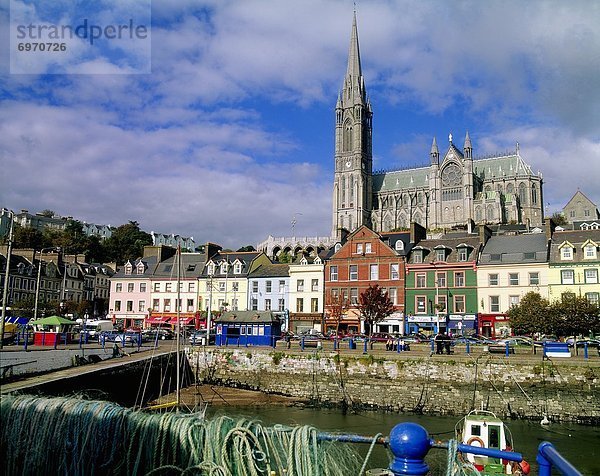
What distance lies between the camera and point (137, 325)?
2549 inches

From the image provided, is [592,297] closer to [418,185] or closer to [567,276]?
[567,276]

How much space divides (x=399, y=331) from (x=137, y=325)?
32.2 metres

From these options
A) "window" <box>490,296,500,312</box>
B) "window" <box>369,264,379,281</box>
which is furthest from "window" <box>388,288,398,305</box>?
"window" <box>490,296,500,312</box>

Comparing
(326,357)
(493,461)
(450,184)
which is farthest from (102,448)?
(450,184)

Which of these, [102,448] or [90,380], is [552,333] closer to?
[90,380]

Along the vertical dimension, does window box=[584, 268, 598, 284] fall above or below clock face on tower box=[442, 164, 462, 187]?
below

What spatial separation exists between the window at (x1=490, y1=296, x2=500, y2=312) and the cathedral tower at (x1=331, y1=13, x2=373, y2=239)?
325 ft

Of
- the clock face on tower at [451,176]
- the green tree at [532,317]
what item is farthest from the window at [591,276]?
the clock face on tower at [451,176]

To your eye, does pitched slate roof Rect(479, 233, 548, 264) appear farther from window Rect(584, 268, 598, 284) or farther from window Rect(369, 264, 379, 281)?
window Rect(369, 264, 379, 281)

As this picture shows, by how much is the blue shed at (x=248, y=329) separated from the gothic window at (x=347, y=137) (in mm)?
128653

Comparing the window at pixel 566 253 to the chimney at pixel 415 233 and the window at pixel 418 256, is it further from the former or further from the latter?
the chimney at pixel 415 233

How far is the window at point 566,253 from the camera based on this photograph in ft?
158

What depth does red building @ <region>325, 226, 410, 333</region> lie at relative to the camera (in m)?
54.3

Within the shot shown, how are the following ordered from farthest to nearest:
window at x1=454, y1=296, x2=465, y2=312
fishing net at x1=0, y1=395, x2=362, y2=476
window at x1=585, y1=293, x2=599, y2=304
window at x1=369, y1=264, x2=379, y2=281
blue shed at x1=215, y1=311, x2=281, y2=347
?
window at x1=369, y1=264, x2=379, y2=281 → window at x1=454, y1=296, x2=465, y2=312 → window at x1=585, y1=293, x2=599, y2=304 → blue shed at x1=215, y1=311, x2=281, y2=347 → fishing net at x1=0, y1=395, x2=362, y2=476
